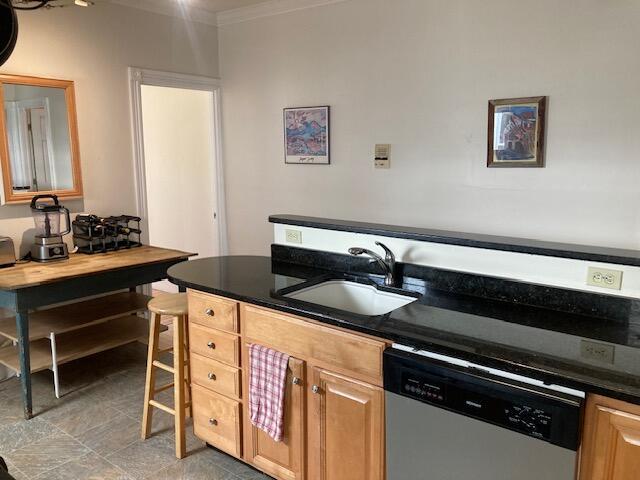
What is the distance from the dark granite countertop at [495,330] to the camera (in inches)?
54.8

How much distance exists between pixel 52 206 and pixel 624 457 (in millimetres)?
3306

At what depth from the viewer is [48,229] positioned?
134 inches

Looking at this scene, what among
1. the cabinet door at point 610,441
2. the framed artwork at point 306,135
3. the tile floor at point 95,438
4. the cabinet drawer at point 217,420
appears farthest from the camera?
the framed artwork at point 306,135

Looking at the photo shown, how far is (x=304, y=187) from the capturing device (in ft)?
14.1

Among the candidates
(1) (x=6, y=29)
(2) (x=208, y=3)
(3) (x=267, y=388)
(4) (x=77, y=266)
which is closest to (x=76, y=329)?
(4) (x=77, y=266)

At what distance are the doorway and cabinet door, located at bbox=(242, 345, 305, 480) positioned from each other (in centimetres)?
280

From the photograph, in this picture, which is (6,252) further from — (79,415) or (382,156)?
(382,156)

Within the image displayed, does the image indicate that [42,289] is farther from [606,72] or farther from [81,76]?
[606,72]

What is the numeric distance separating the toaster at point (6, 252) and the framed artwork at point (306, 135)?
6.86ft

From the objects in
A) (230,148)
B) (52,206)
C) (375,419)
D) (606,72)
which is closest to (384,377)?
(375,419)

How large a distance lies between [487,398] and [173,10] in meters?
3.89

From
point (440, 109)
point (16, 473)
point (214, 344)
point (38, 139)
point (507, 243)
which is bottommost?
point (16, 473)

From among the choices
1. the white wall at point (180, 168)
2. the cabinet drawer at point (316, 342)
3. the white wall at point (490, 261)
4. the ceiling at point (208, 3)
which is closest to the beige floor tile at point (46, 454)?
the cabinet drawer at point (316, 342)

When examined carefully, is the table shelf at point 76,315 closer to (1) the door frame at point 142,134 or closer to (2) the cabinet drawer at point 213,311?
(1) the door frame at point 142,134
